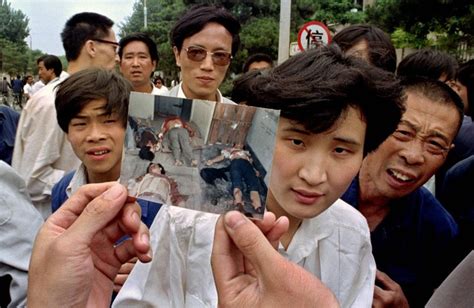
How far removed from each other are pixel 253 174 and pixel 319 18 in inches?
754

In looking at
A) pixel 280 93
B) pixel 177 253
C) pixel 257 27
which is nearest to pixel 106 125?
pixel 177 253

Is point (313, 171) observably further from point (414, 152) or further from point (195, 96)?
point (195, 96)

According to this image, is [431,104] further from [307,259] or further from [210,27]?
[210,27]

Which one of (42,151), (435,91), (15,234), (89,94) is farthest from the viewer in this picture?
(42,151)

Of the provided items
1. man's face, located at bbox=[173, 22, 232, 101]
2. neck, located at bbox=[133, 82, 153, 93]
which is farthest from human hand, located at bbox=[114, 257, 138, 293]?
neck, located at bbox=[133, 82, 153, 93]

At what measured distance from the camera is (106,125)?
6.59ft

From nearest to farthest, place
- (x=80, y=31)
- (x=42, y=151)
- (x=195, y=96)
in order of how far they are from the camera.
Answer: (x=42, y=151) < (x=195, y=96) < (x=80, y=31)

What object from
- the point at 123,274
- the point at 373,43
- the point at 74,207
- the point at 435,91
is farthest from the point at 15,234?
the point at 373,43

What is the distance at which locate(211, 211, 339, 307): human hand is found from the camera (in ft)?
3.23

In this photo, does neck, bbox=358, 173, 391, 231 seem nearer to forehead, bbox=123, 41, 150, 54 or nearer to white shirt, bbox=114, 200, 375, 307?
white shirt, bbox=114, 200, 375, 307

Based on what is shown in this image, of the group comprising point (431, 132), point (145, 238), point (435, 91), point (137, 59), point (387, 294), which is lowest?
point (387, 294)

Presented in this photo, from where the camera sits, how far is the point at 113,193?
112cm

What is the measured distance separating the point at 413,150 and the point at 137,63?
3169mm

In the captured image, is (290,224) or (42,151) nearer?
(290,224)
